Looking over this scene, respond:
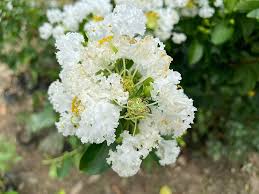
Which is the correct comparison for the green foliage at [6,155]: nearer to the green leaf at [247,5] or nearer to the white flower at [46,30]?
the white flower at [46,30]

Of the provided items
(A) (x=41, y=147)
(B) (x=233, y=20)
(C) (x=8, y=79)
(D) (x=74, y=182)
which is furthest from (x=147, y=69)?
(C) (x=8, y=79)

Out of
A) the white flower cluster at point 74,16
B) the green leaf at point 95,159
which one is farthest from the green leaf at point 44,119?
the green leaf at point 95,159

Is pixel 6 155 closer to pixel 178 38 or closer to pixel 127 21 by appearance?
pixel 178 38

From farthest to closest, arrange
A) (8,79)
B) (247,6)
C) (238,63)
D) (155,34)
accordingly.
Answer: (8,79), (238,63), (155,34), (247,6)

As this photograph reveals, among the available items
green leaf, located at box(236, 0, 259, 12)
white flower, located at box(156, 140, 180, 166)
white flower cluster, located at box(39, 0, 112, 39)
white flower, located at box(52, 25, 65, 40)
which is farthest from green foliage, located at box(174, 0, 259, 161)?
white flower, located at box(156, 140, 180, 166)

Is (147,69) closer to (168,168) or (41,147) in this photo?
(168,168)

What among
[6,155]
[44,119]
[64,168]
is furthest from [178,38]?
[6,155]
